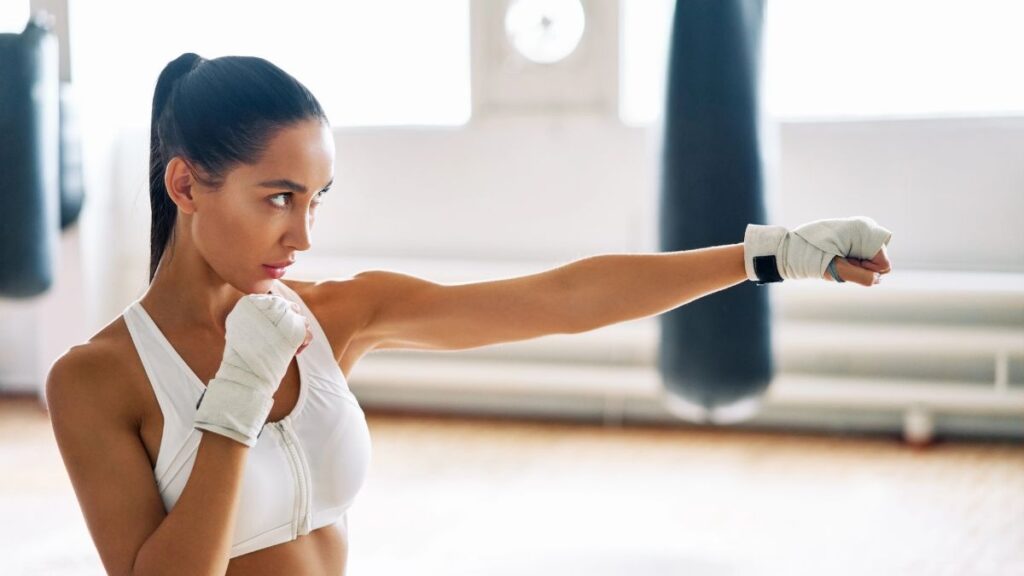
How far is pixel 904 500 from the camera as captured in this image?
3.21m

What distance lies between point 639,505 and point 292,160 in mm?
2214

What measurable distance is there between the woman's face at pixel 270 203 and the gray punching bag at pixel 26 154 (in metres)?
2.88

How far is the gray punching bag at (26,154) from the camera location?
12.5 ft

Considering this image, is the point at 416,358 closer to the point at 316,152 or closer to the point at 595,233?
the point at 595,233

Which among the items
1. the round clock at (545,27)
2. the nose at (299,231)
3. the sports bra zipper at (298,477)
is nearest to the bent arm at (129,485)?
the sports bra zipper at (298,477)

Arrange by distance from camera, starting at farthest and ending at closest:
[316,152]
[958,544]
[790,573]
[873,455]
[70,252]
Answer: [70,252], [873,455], [958,544], [790,573], [316,152]

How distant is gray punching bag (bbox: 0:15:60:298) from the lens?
3822 millimetres

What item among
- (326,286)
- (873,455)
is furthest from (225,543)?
(873,455)

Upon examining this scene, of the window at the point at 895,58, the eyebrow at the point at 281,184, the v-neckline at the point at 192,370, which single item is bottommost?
the v-neckline at the point at 192,370

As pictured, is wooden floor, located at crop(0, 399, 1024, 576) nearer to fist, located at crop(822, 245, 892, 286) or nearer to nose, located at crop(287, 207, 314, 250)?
fist, located at crop(822, 245, 892, 286)

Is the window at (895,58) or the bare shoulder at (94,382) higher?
the window at (895,58)

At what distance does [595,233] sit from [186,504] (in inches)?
124

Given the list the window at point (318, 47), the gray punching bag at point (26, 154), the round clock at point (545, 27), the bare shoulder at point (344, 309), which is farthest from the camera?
the window at point (318, 47)

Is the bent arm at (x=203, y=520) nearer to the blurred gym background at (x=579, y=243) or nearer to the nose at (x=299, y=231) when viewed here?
the nose at (x=299, y=231)
